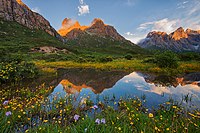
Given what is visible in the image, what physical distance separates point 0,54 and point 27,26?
197 meters

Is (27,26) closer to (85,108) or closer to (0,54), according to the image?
(0,54)

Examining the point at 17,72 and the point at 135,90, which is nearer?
the point at 135,90

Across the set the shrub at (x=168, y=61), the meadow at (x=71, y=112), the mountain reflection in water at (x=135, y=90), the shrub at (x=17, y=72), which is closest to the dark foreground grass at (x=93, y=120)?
the meadow at (x=71, y=112)

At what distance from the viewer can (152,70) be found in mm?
28703

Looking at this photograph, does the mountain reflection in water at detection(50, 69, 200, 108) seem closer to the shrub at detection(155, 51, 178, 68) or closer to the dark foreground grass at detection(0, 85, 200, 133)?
the dark foreground grass at detection(0, 85, 200, 133)

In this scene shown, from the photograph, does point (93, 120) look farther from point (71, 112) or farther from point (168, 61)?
point (168, 61)

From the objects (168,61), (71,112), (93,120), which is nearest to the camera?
(93,120)

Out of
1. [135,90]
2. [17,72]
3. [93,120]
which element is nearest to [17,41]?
[17,72]

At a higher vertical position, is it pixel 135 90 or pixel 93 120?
pixel 93 120

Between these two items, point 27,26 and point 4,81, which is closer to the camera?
point 4,81

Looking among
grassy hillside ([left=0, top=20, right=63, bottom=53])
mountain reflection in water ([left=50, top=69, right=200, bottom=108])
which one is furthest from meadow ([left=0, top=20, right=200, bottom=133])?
grassy hillside ([left=0, top=20, right=63, bottom=53])

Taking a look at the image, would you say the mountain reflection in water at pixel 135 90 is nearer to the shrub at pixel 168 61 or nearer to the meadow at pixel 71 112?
the meadow at pixel 71 112

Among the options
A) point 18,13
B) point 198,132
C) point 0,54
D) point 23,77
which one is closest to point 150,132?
point 198,132

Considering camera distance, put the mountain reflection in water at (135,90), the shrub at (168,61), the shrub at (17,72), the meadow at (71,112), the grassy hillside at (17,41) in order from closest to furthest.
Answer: the meadow at (71,112) → the mountain reflection in water at (135,90) → the shrub at (17,72) → the shrub at (168,61) → the grassy hillside at (17,41)
